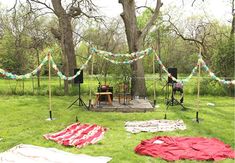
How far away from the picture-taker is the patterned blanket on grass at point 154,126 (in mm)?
7195

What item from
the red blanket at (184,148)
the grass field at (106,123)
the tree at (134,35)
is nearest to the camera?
the red blanket at (184,148)

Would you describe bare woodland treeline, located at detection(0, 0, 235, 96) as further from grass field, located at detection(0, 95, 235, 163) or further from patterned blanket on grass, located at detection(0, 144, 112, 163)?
patterned blanket on grass, located at detection(0, 144, 112, 163)

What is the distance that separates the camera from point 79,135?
6621 millimetres

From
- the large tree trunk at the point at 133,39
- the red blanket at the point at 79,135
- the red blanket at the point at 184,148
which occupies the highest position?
the large tree trunk at the point at 133,39

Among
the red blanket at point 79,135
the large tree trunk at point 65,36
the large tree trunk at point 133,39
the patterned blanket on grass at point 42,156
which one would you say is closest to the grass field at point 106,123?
the red blanket at point 79,135

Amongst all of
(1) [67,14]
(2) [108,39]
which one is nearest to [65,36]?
(1) [67,14]

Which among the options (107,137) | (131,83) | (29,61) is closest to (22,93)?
(29,61)

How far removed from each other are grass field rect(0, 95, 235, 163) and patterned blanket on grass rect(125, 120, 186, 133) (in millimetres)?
197

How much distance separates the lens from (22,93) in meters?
13.5

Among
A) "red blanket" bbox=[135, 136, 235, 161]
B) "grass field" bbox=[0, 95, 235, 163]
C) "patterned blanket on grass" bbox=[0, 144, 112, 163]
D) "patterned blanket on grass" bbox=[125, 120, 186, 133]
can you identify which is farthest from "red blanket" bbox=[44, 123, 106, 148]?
"red blanket" bbox=[135, 136, 235, 161]

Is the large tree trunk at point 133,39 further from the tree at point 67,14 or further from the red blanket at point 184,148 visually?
the red blanket at point 184,148

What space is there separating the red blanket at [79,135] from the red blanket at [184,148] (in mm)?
1091

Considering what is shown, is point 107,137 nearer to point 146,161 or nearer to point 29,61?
point 146,161

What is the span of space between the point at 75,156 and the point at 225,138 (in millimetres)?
3231
